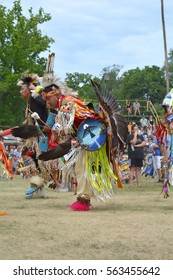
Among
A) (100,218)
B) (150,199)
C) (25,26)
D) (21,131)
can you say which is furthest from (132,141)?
(25,26)

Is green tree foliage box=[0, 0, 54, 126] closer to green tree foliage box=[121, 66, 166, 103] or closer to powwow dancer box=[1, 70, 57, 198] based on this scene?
powwow dancer box=[1, 70, 57, 198]

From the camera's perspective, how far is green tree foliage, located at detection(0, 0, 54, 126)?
30.5 meters

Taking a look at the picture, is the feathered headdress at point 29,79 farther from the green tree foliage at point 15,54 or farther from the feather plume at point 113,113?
the green tree foliage at point 15,54

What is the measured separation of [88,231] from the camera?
19.0 feet

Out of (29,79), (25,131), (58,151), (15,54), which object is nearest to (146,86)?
(15,54)

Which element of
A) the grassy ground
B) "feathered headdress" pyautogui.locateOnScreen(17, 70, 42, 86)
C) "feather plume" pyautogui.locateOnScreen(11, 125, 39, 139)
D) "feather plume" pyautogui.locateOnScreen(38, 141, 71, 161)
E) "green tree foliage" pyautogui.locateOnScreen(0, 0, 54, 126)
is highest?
"green tree foliage" pyautogui.locateOnScreen(0, 0, 54, 126)

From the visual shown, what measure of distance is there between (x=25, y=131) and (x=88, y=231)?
2921 millimetres

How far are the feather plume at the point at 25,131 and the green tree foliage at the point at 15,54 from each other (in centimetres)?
2117

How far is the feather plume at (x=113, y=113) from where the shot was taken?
7531mm

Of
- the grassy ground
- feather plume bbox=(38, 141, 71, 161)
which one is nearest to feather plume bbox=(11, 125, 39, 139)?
feather plume bbox=(38, 141, 71, 161)

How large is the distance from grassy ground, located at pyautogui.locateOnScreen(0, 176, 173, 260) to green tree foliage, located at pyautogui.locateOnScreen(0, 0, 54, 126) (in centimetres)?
2215

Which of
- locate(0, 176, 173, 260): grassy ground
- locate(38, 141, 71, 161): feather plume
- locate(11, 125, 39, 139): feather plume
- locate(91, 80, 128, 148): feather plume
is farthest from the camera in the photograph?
locate(11, 125, 39, 139): feather plume
